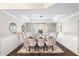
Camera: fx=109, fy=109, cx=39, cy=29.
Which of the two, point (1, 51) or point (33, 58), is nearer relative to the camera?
point (33, 58)

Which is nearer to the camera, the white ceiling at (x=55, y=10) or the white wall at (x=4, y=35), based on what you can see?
the white ceiling at (x=55, y=10)

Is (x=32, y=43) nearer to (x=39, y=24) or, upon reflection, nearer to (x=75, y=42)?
(x=75, y=42)

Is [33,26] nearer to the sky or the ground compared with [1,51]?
nearer to the sky

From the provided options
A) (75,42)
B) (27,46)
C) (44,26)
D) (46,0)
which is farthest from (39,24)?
(46,0)

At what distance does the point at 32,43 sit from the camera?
5.12 metres

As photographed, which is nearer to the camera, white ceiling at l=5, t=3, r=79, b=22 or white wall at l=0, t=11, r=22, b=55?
white ceiling at l=5, t=3, r=79, b=22

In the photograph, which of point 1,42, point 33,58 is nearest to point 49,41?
point 1,42

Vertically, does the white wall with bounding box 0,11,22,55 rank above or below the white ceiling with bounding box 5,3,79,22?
below

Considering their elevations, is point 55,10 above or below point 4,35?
above

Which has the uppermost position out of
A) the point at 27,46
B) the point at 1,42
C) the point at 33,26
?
the point at 33,26

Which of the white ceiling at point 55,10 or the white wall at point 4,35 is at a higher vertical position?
the white ceiling at point 55,10

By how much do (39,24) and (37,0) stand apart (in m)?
9.35

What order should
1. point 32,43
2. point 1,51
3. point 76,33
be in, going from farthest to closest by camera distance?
point 32,43 → point 76,33 → point 1,51

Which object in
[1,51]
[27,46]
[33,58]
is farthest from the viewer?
[27,46]
